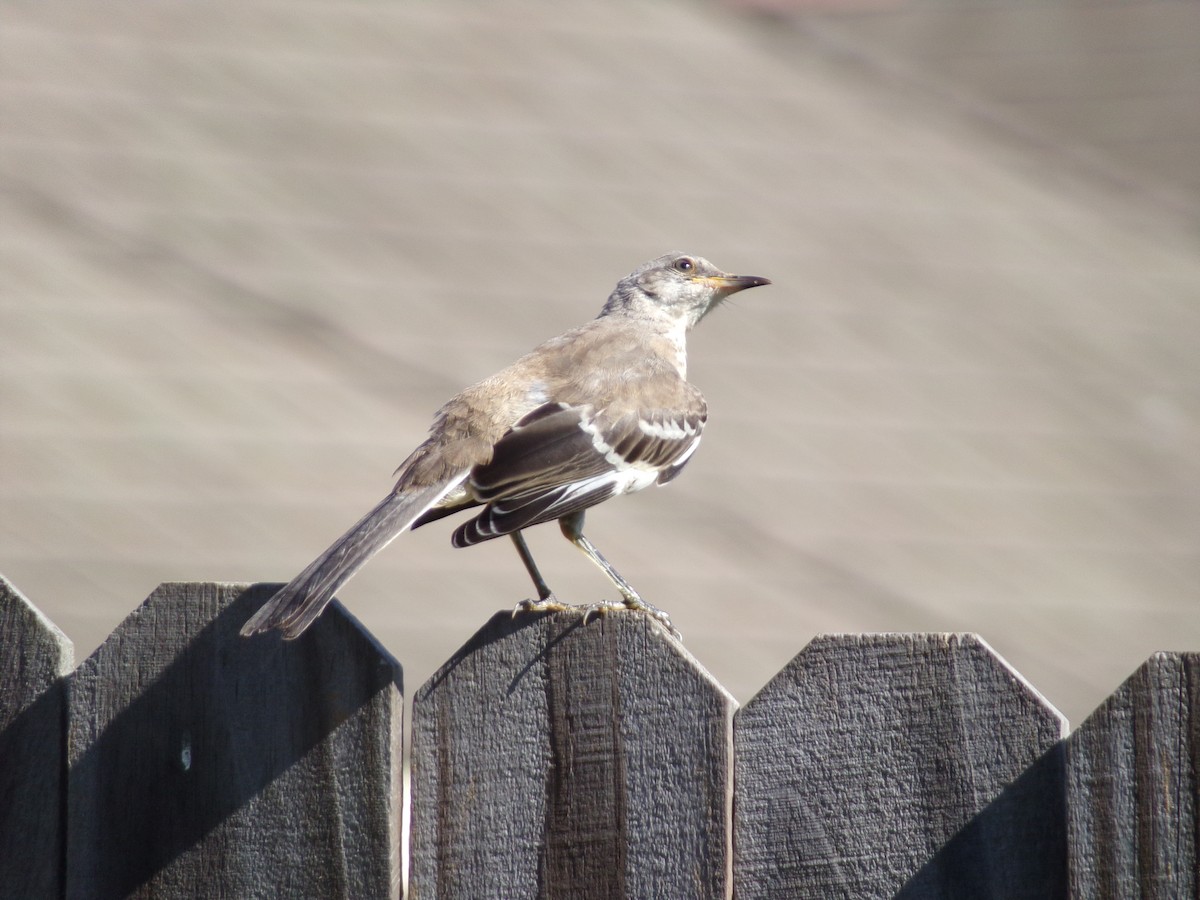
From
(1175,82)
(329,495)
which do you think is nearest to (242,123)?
(329,495)

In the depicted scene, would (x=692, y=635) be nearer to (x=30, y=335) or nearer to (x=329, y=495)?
(x=329, y=495)

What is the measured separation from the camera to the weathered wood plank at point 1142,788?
86.9 inches

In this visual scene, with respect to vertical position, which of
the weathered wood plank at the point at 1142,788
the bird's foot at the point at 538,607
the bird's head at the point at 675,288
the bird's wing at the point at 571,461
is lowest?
the weathered wood plank at the point at 1142,788

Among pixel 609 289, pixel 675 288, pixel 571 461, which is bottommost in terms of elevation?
pixel 571 461

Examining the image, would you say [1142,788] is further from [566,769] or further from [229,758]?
[229,758]

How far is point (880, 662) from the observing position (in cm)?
237

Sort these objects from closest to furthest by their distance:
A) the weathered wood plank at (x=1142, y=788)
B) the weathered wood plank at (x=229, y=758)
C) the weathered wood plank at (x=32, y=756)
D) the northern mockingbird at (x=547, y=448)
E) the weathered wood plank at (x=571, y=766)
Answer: the weathered wood plank at (x=1142, y=788)
the weathered wood plank at (x=571, y=766)
the weathered wood plank at (x=229, y=758)
the weathered wood plank at (x=32, y=756)
the northern mockingbird at (x=547, y=448)

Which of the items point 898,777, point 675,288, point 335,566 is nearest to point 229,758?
point 335,566

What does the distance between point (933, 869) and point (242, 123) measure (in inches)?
281

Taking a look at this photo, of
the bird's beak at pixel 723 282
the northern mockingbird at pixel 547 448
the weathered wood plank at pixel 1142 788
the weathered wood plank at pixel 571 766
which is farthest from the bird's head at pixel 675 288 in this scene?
the weathered wood plank at pixel 1142 788

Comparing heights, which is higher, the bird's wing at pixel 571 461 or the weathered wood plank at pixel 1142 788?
the bird's wing at pixel 571 461

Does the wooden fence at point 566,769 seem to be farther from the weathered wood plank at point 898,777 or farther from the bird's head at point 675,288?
the bird's head at point 675,288

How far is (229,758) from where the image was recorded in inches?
104

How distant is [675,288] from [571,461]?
1.90 meters
